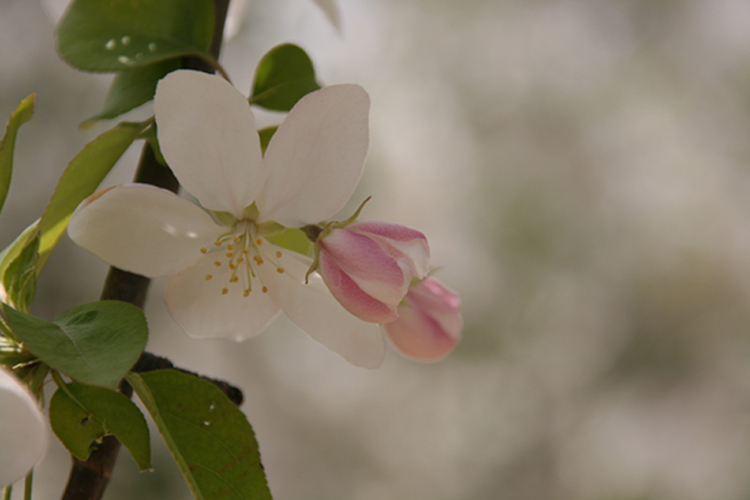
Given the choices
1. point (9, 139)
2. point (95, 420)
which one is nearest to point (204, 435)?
point (95, 420)

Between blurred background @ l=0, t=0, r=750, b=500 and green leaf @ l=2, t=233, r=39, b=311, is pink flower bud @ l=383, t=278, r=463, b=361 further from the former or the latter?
blurred background @ l=0, t=0, r=750, b=500

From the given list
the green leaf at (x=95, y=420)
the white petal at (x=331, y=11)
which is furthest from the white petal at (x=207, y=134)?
the white petal at (x=331, y=11)

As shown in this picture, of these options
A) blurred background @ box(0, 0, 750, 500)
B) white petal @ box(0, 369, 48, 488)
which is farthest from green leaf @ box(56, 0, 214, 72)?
blurred background @ box(0, 0, 750, 500)

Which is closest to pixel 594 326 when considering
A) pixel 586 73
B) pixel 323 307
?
pixel 586 73

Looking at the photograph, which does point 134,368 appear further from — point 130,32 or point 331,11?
point 331,11

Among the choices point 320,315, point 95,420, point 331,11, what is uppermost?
point 331,11

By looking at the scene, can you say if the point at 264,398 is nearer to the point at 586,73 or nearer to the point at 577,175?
the point at 577,175
